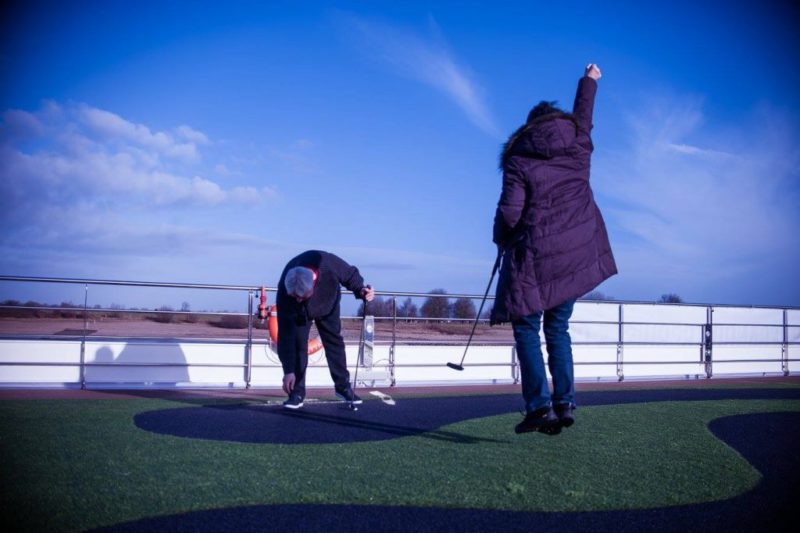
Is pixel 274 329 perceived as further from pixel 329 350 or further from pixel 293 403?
pixel 293 403

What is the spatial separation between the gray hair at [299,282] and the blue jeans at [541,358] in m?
2.15

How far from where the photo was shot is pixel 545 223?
339 cm

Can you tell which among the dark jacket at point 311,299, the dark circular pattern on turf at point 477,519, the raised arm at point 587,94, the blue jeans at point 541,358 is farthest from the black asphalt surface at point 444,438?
the raised arm at point 587,94

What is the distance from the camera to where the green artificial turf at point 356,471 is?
2.51m

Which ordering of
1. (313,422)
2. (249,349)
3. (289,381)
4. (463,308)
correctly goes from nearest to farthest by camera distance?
(313,422)
(289,381)
(249,349)
(463,308)

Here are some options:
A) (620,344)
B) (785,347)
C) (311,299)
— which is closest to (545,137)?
(311,299)

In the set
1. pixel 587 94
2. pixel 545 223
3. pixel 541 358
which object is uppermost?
pixel 587 94

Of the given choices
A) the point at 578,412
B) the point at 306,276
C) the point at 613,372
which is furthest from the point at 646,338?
the point at 306,276

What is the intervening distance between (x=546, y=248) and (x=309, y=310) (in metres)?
2.53

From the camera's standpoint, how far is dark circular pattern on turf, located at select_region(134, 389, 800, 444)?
13.2ft

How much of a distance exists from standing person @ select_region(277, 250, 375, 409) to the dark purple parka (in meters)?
2.19

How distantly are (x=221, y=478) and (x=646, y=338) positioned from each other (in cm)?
923

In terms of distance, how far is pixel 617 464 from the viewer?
3.26 meters

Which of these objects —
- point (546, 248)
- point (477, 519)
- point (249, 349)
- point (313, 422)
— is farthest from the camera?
point (249, 349)
